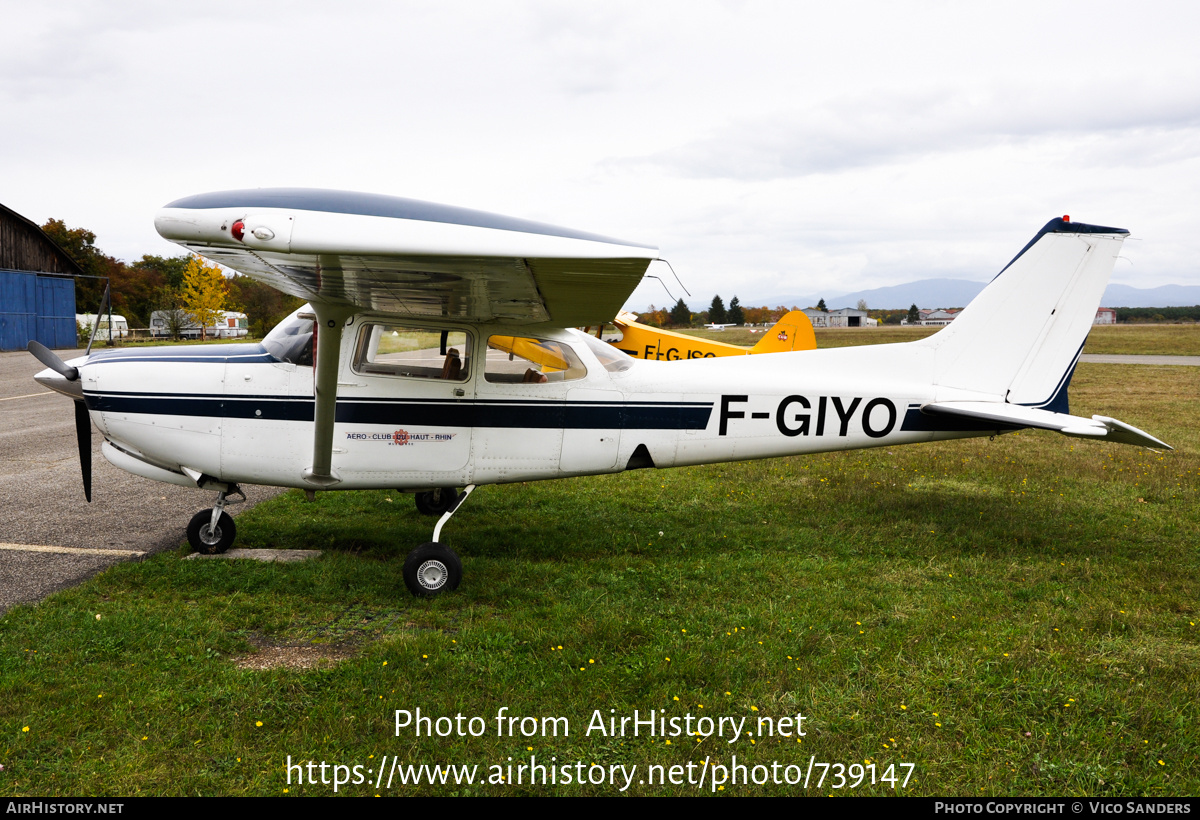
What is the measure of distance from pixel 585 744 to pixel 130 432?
4341mm

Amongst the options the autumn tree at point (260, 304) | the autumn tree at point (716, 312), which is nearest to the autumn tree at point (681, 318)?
the autumn tree at point (716, 312)

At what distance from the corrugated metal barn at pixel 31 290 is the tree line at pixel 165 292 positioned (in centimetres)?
667

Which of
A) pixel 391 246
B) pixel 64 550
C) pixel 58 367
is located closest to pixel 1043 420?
pixel 391 246

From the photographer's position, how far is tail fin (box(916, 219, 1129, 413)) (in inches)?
254

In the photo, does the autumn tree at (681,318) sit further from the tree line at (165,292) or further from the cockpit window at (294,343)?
the cockpit window at (294,343)

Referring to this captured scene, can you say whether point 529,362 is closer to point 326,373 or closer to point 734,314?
point 326,373

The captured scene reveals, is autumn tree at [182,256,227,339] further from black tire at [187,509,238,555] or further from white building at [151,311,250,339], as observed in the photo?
black tire at [187,509,238,555]

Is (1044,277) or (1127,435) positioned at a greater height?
(1044,277)

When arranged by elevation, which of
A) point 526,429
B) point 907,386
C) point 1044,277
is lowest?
point 526,429

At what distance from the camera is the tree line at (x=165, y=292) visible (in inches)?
1943

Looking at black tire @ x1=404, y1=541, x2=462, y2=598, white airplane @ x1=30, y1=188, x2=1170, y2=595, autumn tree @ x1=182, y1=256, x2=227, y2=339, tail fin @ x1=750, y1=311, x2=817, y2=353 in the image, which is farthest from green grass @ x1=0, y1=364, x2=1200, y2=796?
autumn tree @ x1=182, y1=256, x2=227, y2=339
